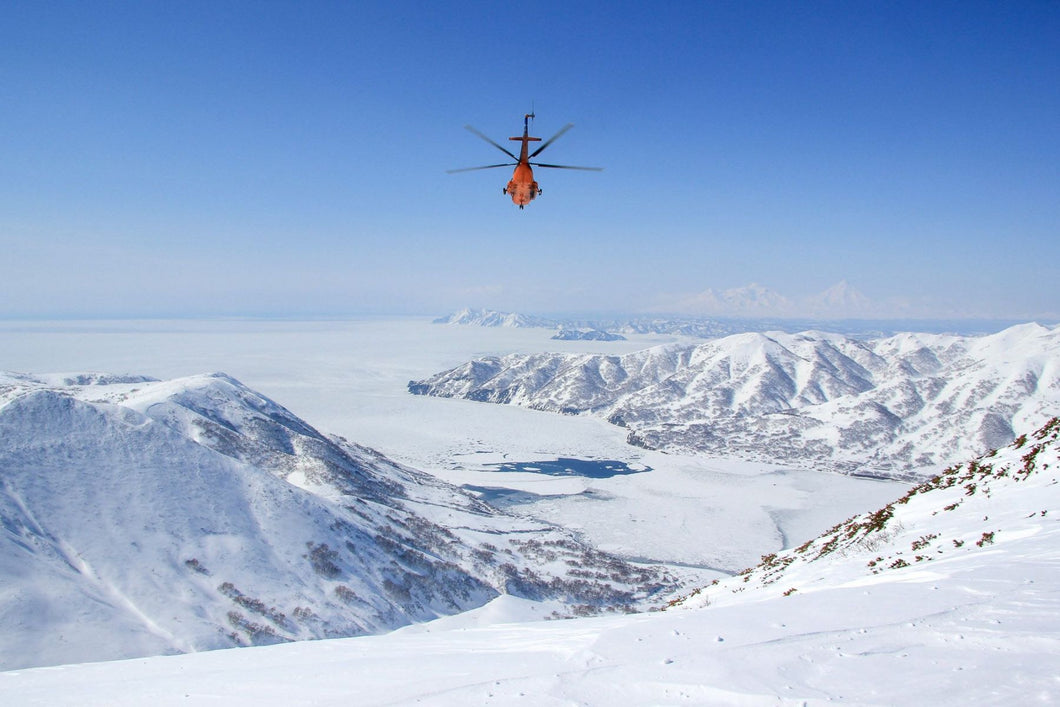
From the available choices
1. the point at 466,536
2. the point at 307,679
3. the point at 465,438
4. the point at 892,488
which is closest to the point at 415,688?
the point at 307,679

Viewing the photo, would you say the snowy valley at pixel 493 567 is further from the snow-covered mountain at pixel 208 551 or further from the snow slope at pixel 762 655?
the snow-covered mountain at pixel 208 551

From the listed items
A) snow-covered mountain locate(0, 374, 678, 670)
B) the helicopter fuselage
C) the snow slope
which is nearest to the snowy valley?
the snow slope

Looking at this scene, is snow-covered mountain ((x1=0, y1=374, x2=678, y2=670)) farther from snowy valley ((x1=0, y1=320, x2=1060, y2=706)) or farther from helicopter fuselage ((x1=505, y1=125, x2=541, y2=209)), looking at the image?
helicopter fuselage ((x1=505, y1=125, x2=541, y2=209))

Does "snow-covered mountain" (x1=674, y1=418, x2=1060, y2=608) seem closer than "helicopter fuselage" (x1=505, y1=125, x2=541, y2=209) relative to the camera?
Yes

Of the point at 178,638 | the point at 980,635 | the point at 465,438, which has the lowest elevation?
the point at 465,438

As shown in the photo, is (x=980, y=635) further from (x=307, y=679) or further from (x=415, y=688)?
(x=307, y=679)

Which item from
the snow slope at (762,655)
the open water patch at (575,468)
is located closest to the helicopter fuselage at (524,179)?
the snow slope at (762,655)

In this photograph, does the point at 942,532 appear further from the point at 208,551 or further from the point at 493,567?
the point at 493,567
